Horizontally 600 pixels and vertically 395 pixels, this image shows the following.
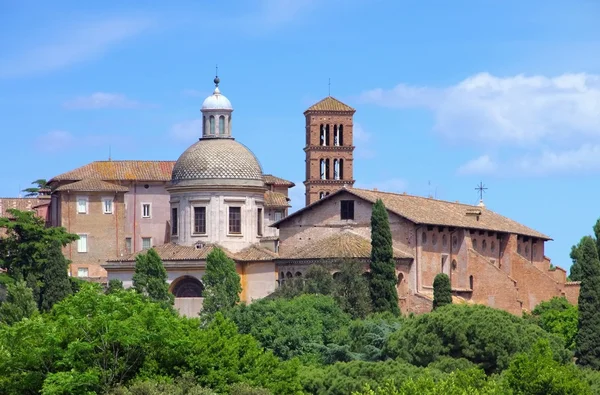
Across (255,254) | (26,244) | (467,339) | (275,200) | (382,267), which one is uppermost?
(275,200)

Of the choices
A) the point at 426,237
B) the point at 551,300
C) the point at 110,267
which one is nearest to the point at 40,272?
the point at 110,267


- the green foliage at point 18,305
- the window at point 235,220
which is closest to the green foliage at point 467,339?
the green foliage at point 18,305

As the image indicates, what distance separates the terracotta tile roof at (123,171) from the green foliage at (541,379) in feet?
163

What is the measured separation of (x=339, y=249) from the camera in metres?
90.6

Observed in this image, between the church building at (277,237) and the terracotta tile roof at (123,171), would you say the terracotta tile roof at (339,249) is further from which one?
the terracotta tile roof at (123,171)

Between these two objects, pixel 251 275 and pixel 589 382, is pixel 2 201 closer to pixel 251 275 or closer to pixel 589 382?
pixel 251 275

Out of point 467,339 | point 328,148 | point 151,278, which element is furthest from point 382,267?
point 328,148

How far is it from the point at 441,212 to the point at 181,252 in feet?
40.4

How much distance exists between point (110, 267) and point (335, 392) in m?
31.9

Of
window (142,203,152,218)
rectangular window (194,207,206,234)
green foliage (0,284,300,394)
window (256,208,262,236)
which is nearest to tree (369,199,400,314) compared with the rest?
window (256,208,262,236)

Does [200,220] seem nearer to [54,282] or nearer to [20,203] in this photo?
[54,282]

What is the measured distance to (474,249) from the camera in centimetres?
9850

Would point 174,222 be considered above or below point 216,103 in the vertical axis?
below

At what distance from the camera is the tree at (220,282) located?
294 feet
